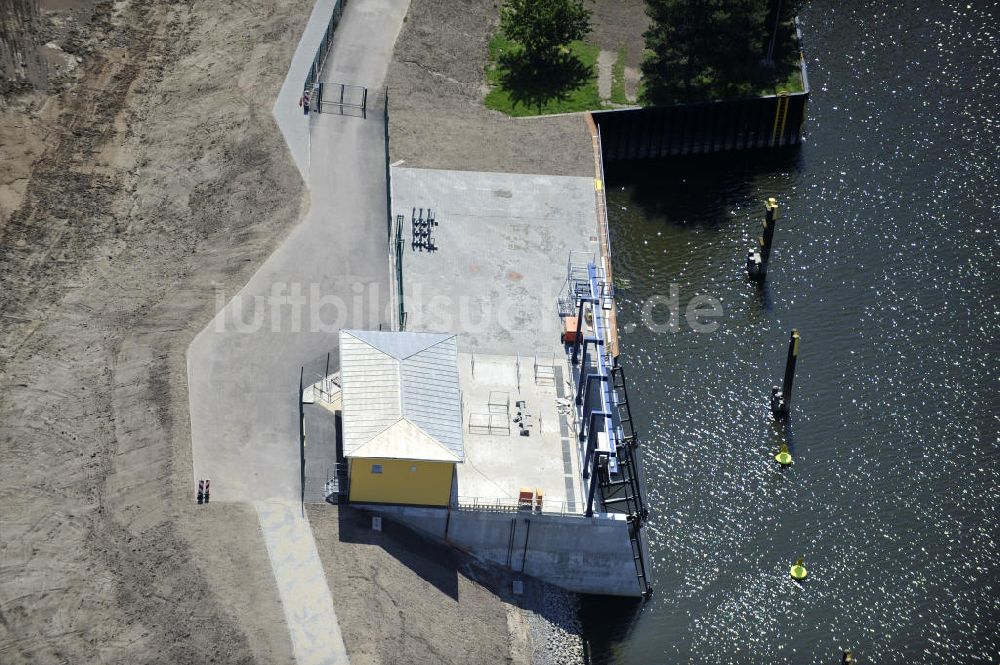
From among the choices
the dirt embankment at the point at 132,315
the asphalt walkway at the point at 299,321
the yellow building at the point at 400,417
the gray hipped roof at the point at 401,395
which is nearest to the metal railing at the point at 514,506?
the yellow building at the point at 400,417

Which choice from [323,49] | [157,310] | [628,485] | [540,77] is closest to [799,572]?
[628,485]

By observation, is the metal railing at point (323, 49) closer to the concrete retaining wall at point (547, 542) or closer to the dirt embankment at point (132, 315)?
the dirt embankment at point (132, 315)

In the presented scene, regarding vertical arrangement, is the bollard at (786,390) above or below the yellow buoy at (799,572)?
above

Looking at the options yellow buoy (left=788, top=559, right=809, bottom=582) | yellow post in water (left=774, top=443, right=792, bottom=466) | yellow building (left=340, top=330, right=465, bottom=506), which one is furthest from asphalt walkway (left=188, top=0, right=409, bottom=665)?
yellow buoy (left=788, top=559, right=809, bottom=582)

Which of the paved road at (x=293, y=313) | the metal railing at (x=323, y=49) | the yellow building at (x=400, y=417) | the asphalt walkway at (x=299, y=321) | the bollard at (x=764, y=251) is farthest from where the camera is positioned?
the metal railing at (x=323, y=49)

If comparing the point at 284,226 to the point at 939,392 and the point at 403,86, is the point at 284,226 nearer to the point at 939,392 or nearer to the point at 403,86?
the point at 403,86

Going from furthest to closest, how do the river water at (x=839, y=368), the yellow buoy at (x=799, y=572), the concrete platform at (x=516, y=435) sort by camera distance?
the yellow buoy at (x=799, y=572) < the concrete platform at (x=516, y=435) < the river water at (x=839, y=368)

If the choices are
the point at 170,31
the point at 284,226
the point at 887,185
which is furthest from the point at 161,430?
the point at 887,185

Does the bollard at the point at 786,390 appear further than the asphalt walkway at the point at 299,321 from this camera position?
Yes
